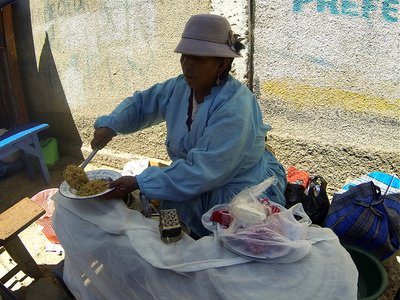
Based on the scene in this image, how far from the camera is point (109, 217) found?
6.10 ft

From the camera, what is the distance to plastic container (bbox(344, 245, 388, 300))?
6.97 feet

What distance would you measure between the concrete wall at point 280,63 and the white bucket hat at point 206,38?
138 cm

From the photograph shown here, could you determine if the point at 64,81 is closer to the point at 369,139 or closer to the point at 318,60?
the point at 318,60

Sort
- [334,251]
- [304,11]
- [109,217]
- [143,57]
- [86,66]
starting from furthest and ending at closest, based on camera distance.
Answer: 1. [86,66]
2. [143,57]
3. [304,11]
4. [109,217]
5. [334,251]

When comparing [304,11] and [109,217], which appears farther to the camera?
[304,11]

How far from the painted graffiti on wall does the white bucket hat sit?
4.42 ft

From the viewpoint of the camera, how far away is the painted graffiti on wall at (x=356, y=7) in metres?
2.69

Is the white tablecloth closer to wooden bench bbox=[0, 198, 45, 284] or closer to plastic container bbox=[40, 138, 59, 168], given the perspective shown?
wooden bench bbox=[0, 198, 45, 284]

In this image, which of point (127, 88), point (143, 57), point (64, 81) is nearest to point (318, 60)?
point (143, 57)

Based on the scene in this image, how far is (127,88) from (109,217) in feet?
7.95

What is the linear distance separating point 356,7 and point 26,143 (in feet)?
11.4

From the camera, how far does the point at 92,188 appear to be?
188 centimetres

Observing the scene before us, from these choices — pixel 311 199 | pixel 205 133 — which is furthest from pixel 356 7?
pixel 205 133

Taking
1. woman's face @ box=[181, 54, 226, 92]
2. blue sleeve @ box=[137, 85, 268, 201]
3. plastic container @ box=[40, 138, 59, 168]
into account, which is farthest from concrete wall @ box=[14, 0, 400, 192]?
blue sleeve @ box=[137, 85, 268, 201]
